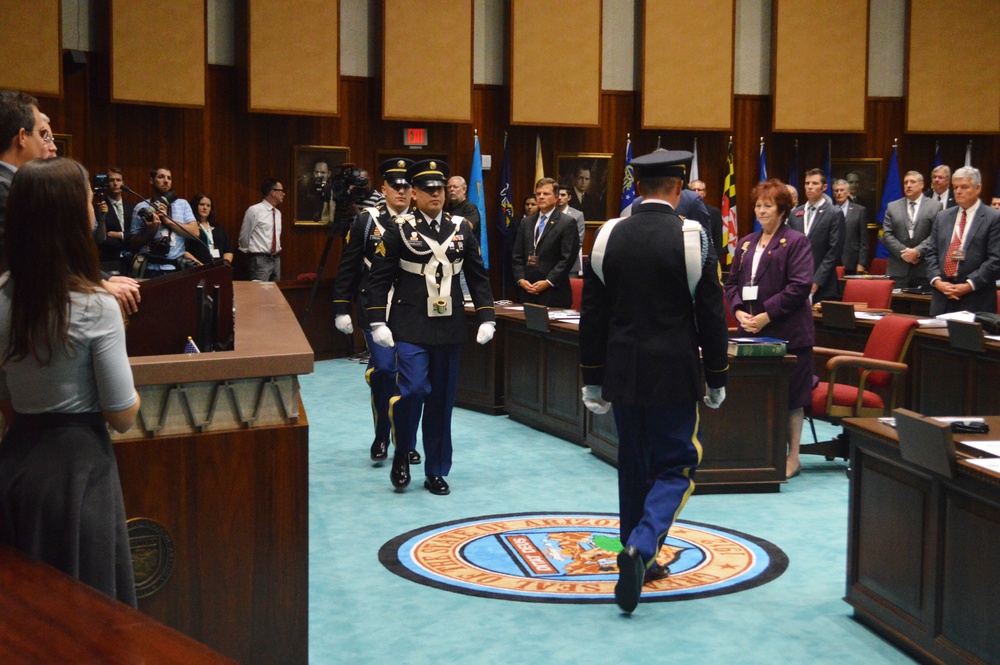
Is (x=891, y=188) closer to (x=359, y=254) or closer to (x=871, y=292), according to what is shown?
(x=871, y=292)

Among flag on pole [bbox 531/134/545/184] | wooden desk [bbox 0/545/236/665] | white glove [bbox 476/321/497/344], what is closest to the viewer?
wooden desk [bbox 0/545/236/665]

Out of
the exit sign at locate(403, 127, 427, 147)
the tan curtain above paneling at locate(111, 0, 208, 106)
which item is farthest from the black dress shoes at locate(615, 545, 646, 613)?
the exit sign at locate(403, 127, 427, 147)

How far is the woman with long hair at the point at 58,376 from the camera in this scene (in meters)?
2.46

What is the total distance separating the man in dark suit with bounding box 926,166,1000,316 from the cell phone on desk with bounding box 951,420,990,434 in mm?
4450

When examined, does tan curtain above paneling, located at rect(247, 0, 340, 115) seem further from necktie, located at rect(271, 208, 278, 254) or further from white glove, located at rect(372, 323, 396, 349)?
white glove, located at rect(372, 323, 396, 349)

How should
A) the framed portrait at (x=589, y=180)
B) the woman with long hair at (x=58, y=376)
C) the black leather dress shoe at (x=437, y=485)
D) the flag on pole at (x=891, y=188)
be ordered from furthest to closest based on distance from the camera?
the flag on pole at (x=891, y=188)
the framed portrait at (x=589, y=180)
the black leather dress shoe at (x=437, y=485)
the woman with long hair at (x=58, y=376)

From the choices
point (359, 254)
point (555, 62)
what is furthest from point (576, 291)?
point (555, 62)

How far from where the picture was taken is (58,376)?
249 cm

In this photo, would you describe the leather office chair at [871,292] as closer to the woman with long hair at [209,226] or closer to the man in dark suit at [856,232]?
the man in dark suit at [856,232]

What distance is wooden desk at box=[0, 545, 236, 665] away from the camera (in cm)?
183

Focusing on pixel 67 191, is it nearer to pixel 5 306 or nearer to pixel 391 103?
pixel 5 306

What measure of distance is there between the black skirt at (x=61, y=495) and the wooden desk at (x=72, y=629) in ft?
0.32

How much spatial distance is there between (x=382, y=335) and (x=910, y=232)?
745cm

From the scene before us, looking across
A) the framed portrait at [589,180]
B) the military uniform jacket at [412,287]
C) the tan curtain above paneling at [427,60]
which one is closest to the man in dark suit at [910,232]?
the framed portrait at [589,180]
